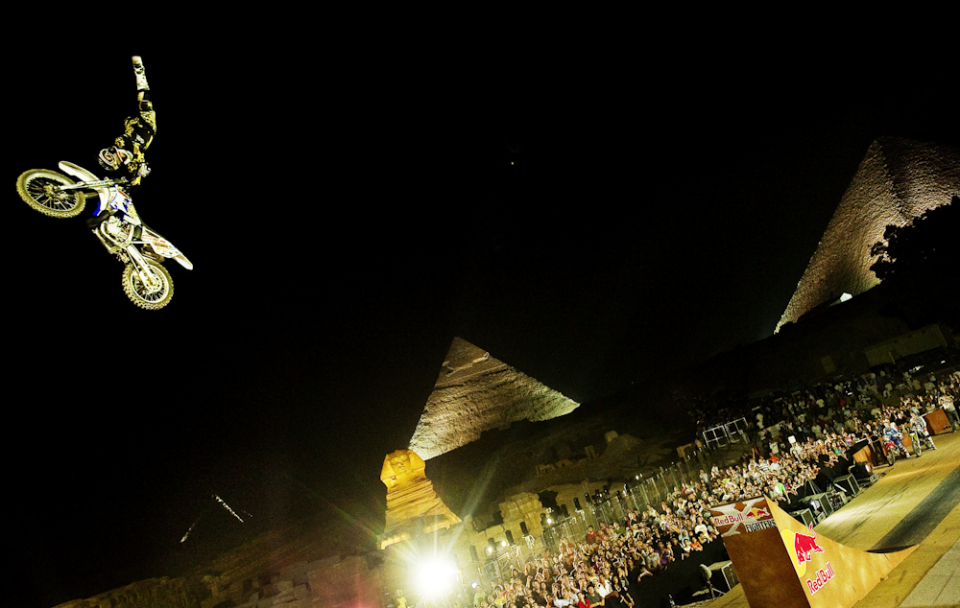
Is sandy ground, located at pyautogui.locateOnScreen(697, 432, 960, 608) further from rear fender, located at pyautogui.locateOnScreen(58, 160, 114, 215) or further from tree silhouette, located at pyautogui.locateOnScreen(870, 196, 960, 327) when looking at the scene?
tree silhouette, located at pyautogui.locateOnScreen(870, 196, 960, 327)

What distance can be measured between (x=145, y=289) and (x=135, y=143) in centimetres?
A: 173

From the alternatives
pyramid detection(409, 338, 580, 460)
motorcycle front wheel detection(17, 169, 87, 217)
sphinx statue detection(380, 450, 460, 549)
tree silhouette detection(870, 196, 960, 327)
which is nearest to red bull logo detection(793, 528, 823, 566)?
motorcycle front wheel detection(17, 169, 87, 217)

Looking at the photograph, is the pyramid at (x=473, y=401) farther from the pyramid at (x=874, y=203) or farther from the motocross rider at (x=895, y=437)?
the motocross rider at (x=895, y=437)

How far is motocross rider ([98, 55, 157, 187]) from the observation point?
516 cm

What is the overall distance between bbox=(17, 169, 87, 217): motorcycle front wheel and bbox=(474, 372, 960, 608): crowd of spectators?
23.9ft

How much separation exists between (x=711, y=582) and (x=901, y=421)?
33.6 feet

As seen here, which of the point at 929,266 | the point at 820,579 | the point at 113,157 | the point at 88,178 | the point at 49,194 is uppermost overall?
the point at 113,157

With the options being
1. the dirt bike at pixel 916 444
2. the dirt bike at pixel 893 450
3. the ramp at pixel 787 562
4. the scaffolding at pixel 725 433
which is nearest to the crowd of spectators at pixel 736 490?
the dirt bike at pixel 893 450

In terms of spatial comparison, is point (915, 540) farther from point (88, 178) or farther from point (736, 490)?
point (88, 178)

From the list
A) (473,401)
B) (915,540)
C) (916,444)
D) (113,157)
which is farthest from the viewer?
(473,401)

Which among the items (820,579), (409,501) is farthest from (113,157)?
(409,501)

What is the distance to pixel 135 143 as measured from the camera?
5.31 m

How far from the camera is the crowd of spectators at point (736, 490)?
671 centimetres

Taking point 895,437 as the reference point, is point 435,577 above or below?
below
